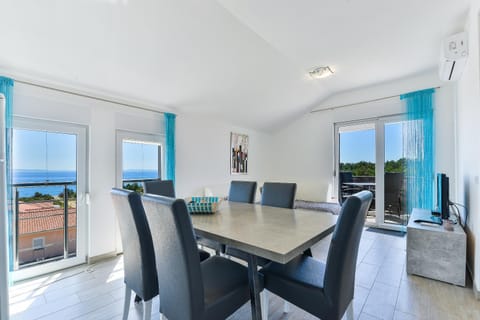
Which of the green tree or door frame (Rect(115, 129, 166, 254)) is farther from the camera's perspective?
the green tree

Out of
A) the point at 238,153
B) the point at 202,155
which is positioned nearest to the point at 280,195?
the point at 202,155

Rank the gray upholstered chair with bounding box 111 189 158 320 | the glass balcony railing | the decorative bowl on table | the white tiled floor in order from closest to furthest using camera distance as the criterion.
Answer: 1. the gray upholstered chair with bounding box 111 189 158 320
2. the white tiled floor
3. the decorative bowl on table
4. the glass balcony railing

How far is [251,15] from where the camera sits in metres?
2.21

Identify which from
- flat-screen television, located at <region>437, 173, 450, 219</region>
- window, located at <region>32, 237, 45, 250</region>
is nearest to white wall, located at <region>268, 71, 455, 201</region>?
flat-screen television, located at <region>437, 173, 450, 219</region>

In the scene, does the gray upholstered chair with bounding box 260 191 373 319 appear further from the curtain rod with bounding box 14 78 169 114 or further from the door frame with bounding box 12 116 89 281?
the curtain rod with bounding box 14 78 169 114

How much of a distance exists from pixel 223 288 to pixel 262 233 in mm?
374

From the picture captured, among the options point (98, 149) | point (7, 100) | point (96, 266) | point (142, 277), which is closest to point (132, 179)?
point (98, 149)

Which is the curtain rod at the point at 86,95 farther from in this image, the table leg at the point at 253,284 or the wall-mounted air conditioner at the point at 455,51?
the wall-mounted air conditioner at the point at 455,51

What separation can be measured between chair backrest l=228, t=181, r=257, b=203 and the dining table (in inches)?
28.2

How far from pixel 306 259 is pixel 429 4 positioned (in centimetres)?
264

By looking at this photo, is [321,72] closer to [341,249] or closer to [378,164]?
[378,164]

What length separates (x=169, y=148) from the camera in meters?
3.42

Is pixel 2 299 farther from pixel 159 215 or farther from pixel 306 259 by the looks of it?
pixel 306 259

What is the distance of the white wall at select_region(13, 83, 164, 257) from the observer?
2484 millimetres
